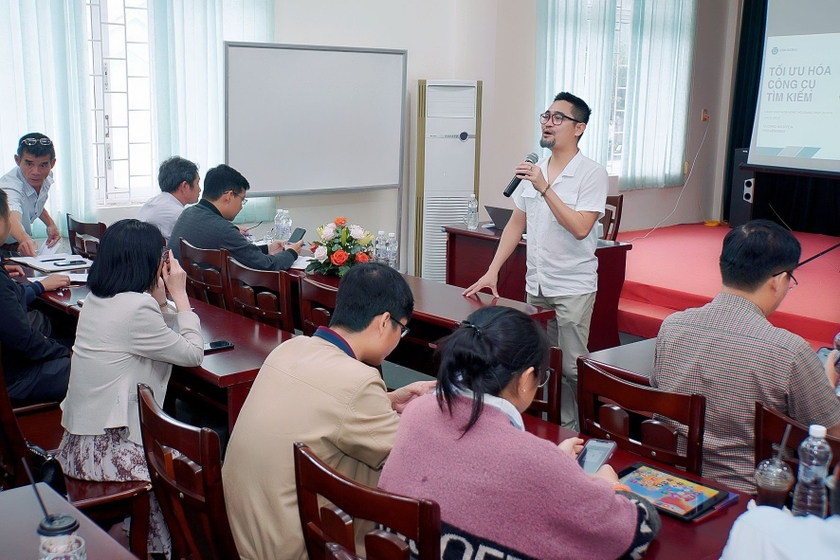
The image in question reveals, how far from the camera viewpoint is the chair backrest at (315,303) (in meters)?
3.19

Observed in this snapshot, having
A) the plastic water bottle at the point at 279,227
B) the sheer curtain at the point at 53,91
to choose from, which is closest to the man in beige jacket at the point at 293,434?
the plastic water bottle at the point at 279,227

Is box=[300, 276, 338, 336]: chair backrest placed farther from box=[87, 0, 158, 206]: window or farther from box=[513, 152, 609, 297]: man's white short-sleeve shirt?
box=[87, 0, 158, 206]: window

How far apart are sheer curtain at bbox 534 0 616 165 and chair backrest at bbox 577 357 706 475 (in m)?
5.76

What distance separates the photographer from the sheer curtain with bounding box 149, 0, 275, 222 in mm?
5676

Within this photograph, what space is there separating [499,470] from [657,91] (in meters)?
7.98

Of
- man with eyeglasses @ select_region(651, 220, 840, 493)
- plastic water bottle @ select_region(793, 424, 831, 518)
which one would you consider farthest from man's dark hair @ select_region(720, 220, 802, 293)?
plastic water bottle @ select_region(793, 424, 831, 518)

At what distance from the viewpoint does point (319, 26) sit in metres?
6.49

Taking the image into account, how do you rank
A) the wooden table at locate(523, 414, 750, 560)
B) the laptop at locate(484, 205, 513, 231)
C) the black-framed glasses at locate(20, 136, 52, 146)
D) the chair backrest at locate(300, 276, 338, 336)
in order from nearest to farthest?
the wooden table at locate(523, 414, 750, 560) → the chair backrest at locate(300, 276, 338, 336) → the black-framed glasses at locate(20, 136, 52, 146) → the laptop at locate(484, 205, 513, 231)

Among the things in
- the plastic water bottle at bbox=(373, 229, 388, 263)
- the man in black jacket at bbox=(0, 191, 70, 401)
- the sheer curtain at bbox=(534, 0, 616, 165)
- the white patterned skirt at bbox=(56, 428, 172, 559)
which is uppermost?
the sheer curtain at bbox=(534, 0, 616, 165)

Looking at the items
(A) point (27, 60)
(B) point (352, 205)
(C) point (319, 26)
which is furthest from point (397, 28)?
(A) point (27, 60)

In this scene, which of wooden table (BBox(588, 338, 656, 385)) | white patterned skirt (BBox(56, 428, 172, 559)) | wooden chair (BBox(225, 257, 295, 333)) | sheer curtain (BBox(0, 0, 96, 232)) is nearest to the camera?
white patterned skirt (BBox(56, 428, 172, 559))

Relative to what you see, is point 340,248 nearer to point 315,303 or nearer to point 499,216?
point 315,303

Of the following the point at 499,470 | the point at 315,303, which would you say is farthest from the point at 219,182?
the point at 499,470

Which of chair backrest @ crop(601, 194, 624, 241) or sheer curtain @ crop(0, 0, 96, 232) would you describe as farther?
chair backrest @ crop(601, 194, 624, 241)
